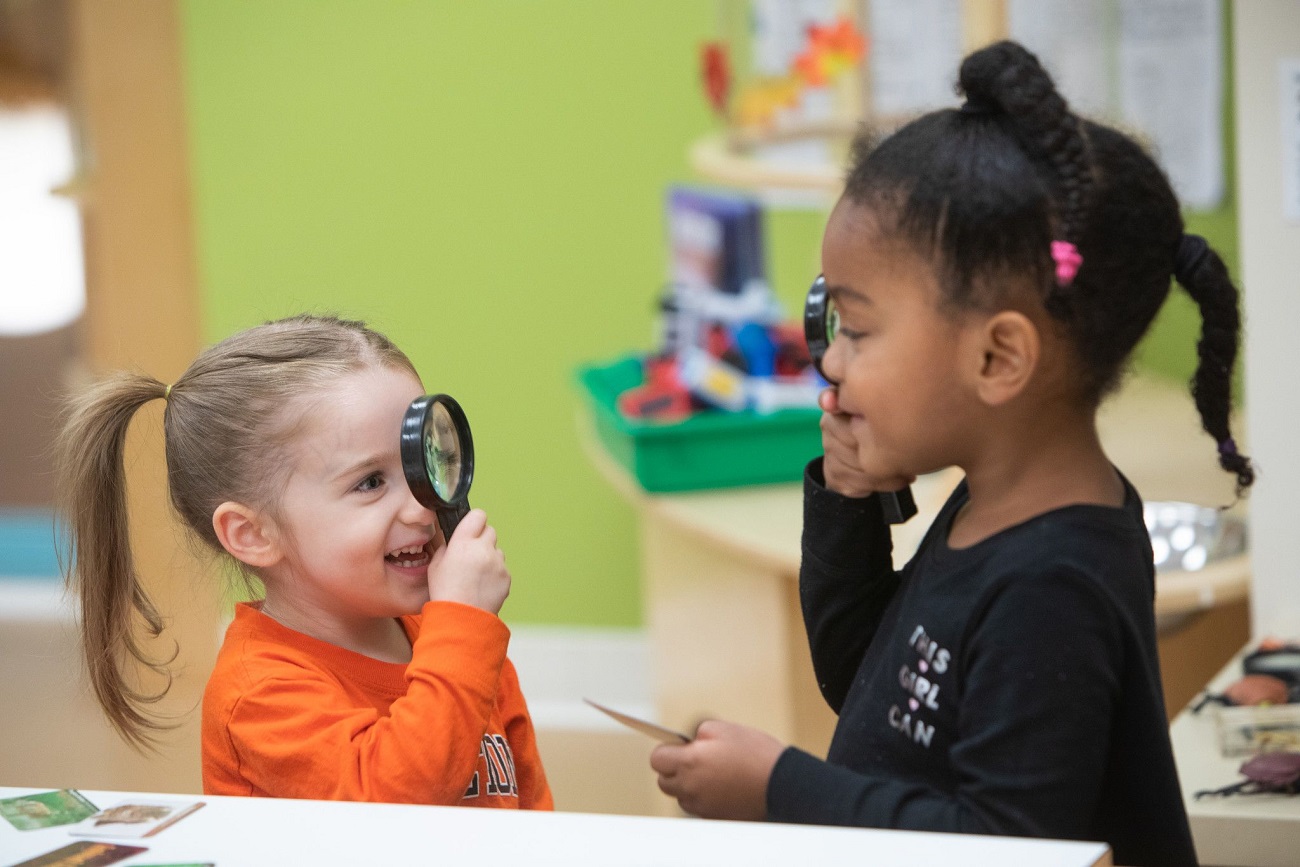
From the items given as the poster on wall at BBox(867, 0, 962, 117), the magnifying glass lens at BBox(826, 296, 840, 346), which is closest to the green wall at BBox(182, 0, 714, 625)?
the poster on wall at BBox(867, 0, 962, 117)

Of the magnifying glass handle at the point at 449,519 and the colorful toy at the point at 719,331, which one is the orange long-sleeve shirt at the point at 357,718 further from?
the colorful toy at the point at 719,331

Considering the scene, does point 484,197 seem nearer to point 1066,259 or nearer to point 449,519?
point 449,519

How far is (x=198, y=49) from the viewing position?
387 cm

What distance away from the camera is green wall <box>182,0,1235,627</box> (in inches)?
143

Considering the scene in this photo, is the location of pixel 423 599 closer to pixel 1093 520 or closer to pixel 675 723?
pixel 1093 520

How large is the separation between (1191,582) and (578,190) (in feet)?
6.99

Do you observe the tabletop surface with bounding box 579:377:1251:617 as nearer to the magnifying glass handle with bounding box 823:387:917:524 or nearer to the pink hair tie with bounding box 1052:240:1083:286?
the magnifying glass handle with bounding box 823:387:917:524

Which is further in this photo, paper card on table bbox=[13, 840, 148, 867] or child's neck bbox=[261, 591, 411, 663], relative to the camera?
child's neck bbox=[261, 591, 411, 663]

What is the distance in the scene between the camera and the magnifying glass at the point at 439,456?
1.05 metres

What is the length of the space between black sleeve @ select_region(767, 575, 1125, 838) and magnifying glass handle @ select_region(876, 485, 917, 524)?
0.67 feet

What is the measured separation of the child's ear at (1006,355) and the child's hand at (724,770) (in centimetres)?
25

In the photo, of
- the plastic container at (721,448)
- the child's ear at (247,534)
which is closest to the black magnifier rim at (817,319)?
the child's ear at (247,534)

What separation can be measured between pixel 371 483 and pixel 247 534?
0.12 m

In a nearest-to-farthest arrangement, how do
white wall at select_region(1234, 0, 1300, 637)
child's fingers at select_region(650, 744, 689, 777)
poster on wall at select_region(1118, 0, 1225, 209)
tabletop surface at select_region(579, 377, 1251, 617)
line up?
1. child's fingers at select_region(650, 744, 689, 777)
2. white wall at select_region(1234, 0, 1300, 637)
3. tabletop surface at select_region(579, 377, 1251, 617)
4. poster on wall at select_region(1118, 0, 1225, 209)
